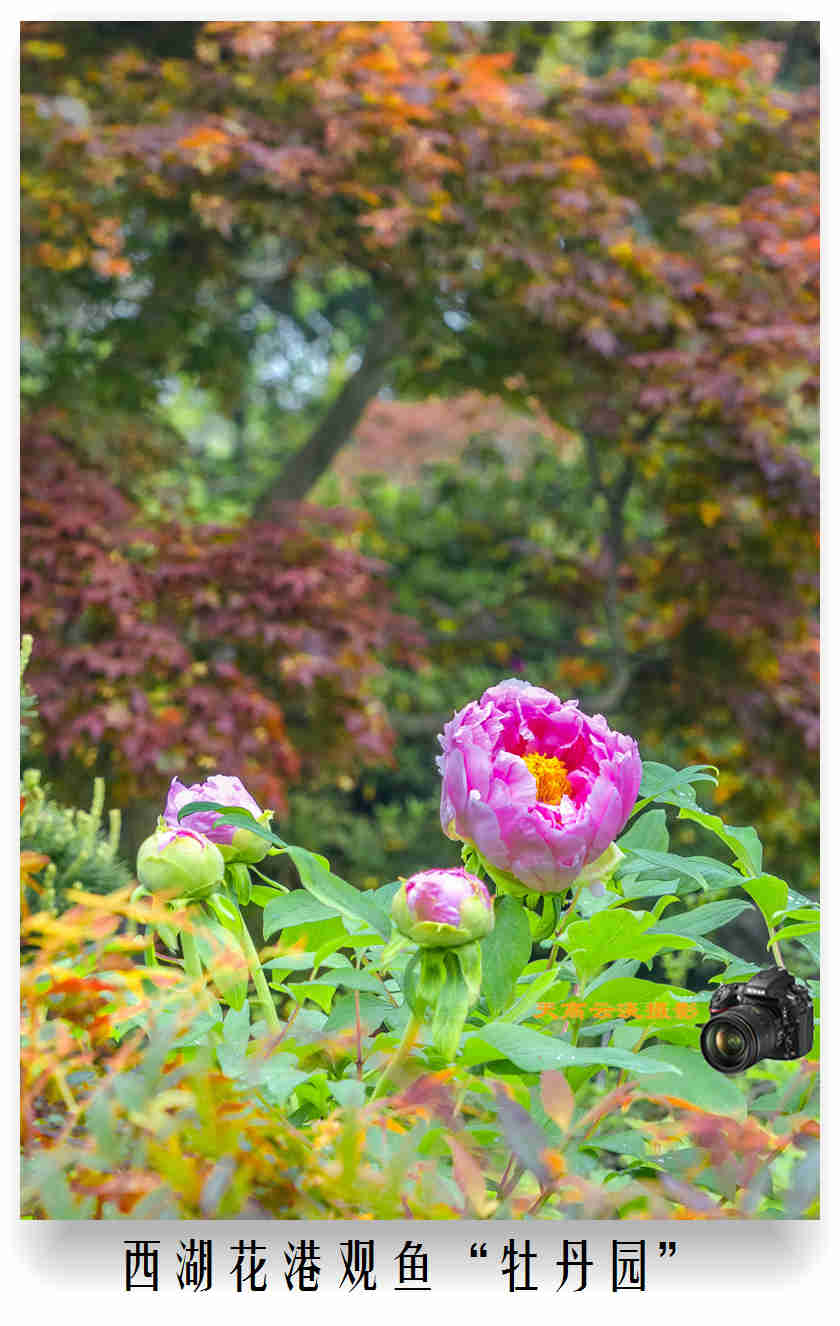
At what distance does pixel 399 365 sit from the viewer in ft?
11.0

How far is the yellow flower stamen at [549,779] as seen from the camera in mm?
695

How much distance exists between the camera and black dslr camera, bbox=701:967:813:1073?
698 mm

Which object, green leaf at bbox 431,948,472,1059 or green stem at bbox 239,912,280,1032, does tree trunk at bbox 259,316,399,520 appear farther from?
green leaf at bbox 431,948,472,1059

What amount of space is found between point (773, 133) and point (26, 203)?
5.81ft

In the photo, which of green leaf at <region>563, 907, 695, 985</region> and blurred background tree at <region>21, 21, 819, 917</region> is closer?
green leaf at <region>563, 907, 695, 985</region>

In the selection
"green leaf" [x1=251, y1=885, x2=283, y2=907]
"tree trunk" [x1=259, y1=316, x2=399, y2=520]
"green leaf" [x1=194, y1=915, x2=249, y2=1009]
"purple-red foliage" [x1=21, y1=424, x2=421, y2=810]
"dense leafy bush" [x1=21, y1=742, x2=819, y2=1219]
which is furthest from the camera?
"tree trunk" [x1=259, y1=316, x2=399, y2=520]

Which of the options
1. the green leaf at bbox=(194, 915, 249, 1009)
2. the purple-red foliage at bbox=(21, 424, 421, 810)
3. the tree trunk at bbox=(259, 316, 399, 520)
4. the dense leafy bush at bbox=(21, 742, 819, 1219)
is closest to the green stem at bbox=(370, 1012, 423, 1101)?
the dense leafy bush at bbox=(21, 742, 819, 1219)

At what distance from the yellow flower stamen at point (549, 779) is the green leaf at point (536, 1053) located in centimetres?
13

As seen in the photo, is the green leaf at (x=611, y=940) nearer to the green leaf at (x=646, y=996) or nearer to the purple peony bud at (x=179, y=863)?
the green leaf at (x=646, y=996)

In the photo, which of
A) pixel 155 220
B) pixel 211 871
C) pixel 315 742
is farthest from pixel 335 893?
pixel 155 220

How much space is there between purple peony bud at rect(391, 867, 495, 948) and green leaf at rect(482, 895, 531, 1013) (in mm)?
80

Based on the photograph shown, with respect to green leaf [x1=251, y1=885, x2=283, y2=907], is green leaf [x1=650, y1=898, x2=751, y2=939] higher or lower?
higher

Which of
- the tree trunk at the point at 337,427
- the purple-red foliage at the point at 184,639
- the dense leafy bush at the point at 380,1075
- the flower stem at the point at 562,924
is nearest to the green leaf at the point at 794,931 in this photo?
the dense leafy bush at the point at 380,1075

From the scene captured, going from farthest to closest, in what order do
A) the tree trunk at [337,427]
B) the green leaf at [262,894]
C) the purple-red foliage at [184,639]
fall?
the tree trunk at [337,427]
the purple-red foliage at [184,639]
the green leaf at [262,894]
